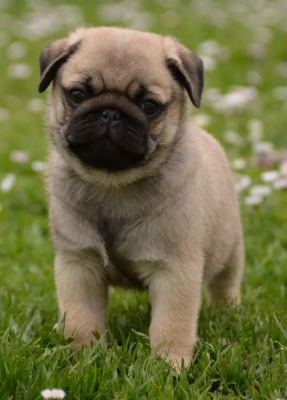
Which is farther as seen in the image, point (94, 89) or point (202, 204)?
point (202, 204)

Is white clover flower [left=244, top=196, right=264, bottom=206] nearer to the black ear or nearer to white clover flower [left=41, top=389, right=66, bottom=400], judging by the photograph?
the black ear

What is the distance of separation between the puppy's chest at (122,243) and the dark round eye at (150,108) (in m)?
0.51

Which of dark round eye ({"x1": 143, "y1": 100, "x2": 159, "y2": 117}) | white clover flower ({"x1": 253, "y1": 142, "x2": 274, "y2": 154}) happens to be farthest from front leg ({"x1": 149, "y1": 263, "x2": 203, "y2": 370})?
white clover flower ({"x1": 253, "y1": 142, "x2": 274, "y2": 154})

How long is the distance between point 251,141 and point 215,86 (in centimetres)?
194

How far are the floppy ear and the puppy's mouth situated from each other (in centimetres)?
37

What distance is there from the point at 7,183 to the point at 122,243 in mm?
2333

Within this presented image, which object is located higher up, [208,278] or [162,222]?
[162,222]

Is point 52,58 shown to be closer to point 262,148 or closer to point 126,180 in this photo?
point 126,180

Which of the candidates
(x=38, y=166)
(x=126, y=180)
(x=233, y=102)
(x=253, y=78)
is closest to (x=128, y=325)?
(x=126, y=180)

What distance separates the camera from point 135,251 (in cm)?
361

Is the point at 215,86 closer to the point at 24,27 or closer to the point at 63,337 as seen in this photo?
the point at 24,27

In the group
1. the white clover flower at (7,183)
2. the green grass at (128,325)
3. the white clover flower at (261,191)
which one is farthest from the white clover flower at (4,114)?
the white clover flower at (261,191)

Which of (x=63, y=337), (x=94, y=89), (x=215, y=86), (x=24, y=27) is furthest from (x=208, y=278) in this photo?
(x=24, y=27)

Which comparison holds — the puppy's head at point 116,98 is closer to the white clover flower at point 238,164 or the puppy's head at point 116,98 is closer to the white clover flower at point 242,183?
the white clover flower at point 242,183
